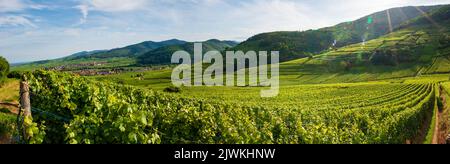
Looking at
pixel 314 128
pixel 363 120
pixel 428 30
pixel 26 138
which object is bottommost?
pixel 363 120

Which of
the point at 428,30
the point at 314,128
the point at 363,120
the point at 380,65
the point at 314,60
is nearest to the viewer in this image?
the point at 314,128

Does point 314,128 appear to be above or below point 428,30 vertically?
below

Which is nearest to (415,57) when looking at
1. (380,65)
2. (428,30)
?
(380,65)
